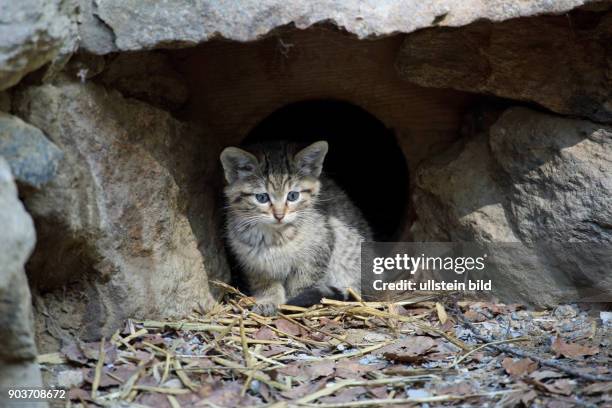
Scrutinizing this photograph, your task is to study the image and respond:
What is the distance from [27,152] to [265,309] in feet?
6.97

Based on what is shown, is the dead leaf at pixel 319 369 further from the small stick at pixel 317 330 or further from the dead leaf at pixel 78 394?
the dead leaf at pixel 78 394

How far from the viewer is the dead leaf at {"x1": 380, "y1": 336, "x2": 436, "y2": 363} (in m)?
4.06

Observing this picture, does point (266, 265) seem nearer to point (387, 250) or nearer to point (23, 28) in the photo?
point (387, 250)

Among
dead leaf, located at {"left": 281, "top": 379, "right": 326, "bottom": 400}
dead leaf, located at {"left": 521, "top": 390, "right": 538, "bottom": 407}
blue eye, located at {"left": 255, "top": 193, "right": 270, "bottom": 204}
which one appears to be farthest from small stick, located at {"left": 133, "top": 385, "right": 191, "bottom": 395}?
blue eye, located at {"left": 255, "top": 193, "right": 270, "bottom": 204}

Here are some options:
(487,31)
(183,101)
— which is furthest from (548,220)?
(183,101)

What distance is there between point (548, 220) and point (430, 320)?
100cm

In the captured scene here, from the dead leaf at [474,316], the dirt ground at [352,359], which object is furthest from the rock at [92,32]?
the dead leaf at [474,316]

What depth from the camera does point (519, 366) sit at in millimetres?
3859

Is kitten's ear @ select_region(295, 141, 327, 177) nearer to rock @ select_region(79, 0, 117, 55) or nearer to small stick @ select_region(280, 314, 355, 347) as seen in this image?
small stick @ select_region(280, 314, 355, 347)

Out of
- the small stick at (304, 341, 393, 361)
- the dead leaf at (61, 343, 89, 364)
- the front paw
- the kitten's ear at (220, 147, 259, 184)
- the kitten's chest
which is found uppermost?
the kitten's ear at (220, 147, 259, 184)

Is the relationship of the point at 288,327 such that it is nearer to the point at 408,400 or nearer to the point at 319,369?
the point at 319,369

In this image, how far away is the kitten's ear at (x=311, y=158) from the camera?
5285 millimetres

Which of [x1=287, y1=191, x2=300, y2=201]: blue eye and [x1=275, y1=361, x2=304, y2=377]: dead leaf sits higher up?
[x1=287, y1=191, x2=300, y2=201]: blue eye

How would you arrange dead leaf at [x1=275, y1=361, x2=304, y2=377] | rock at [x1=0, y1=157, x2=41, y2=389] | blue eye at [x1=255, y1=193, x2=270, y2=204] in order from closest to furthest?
1. rock at [x1=0, y1=157, x2=41, y2=389]
2. dead leaf at [x1=275, y1=361, x2=304, y2=377]
3. blue eye at [x1=255, y1=193, x2=270, y2=204]
